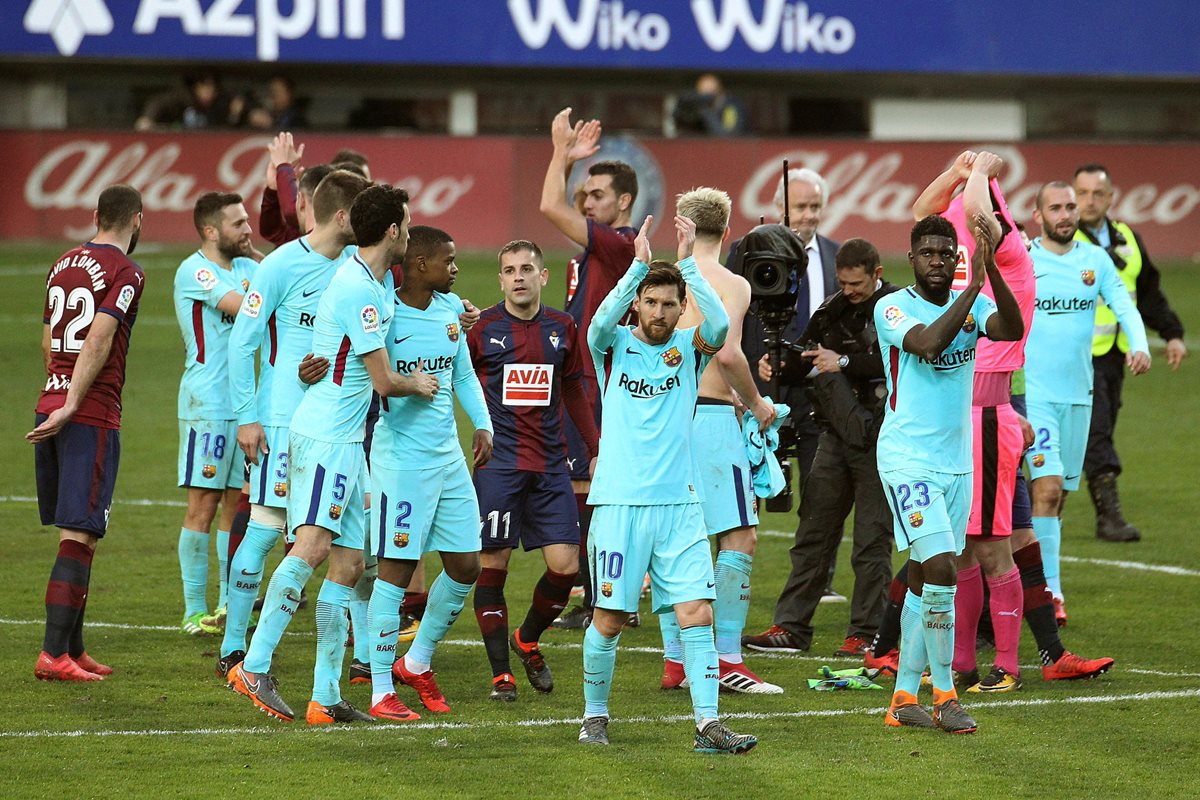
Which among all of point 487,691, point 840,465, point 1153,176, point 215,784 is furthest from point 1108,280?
point 1153,176

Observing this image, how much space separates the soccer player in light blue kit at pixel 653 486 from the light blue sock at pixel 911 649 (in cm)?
86

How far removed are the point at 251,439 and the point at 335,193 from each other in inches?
46.7

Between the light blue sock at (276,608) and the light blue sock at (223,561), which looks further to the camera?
the light blue sock at (223,561)

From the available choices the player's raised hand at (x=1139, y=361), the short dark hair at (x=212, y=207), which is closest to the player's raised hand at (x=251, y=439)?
the short dark hair at (x=212, y=207)

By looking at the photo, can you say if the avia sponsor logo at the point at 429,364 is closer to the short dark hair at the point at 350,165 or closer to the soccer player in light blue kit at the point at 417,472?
the soccer player in light blue kit at the point at 417,472

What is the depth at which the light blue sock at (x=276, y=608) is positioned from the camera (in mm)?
7465

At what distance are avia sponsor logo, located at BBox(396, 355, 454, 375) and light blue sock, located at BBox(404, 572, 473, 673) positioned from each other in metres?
0.93

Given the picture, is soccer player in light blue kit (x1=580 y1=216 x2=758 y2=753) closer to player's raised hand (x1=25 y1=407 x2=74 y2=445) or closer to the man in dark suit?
the man in dark suit

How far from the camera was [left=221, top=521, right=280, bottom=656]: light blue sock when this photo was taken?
8.18 meters

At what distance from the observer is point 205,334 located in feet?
31.3

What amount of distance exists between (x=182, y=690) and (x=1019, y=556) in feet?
13.2

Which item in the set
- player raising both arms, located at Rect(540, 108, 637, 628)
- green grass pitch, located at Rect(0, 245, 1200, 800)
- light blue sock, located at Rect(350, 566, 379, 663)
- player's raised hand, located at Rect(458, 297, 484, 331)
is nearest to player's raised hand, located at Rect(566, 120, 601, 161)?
player raising both arms, located at Rect(540, 108, 637, 628)

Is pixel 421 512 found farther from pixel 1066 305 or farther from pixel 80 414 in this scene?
pixel 1066 305

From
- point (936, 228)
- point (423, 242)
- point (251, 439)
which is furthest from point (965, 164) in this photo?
point (251, 439)
